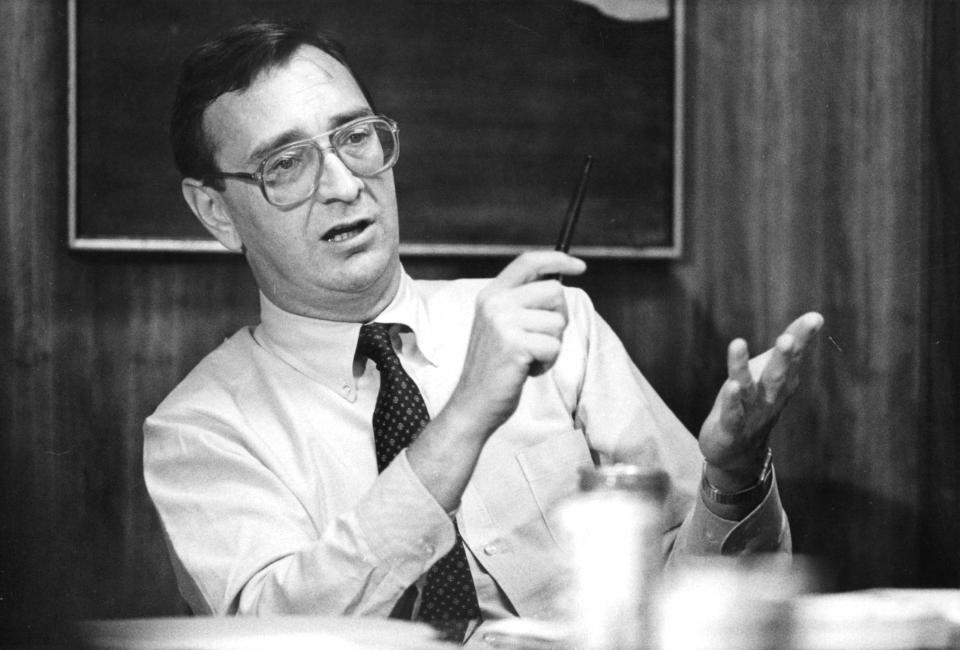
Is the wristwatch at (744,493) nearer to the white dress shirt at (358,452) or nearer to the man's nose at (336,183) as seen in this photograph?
the white dress shirt at (358,452)

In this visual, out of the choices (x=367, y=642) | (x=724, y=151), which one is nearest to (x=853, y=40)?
(x=724, y=151)

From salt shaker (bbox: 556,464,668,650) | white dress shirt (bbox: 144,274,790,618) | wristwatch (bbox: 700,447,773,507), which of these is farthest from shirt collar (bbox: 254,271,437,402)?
salt shaker (bbox: 556,464,668,650)

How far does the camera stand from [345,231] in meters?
1.68

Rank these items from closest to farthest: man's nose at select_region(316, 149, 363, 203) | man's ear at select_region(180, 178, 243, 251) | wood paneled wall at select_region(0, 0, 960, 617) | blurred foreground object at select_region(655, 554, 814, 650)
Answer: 1. blurred foreground object at select_region(655, 554, 814, 650)
2. man's nose at select_region(316, 149, 363, 203)
3. man's ear at select_region(180, 178, 243, 251)
4. wood paneled wall at select_region(0, 0, 960, 617)

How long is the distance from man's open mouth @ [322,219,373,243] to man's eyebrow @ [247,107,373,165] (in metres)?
0.15

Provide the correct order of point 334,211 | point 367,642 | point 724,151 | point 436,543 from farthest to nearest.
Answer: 1. point 724,151
2. point 334,211
3. point 436,543
4. point 367,642

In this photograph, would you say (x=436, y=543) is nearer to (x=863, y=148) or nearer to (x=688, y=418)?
(x=688, y=418)

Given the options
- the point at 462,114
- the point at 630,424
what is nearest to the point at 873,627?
the point at 630,424

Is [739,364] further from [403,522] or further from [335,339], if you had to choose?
[335,339]

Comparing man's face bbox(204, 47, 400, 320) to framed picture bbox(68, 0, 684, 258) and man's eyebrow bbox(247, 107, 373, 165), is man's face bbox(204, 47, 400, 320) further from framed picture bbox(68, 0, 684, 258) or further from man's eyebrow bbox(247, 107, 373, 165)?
framed picture bbox(68, 0, 684, 258)

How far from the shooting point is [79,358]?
1.79 metres

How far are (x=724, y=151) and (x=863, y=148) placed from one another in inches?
10.3

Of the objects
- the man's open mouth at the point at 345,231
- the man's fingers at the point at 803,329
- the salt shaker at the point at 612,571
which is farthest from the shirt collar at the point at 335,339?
the salt shaker at the point at 612,571

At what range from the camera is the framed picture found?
179cm
